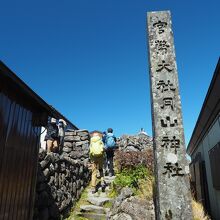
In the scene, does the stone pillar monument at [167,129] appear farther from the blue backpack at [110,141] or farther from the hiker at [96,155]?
the blue backpack at [110,141]

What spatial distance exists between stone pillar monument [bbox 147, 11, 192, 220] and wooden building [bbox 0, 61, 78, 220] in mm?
3020

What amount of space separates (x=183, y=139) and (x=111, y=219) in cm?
334

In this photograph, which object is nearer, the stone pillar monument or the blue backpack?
the stone pillar monument

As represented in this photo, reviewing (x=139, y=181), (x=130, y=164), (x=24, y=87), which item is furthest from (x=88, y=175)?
(x=24, y=87)

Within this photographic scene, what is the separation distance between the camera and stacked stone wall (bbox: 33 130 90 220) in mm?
7371

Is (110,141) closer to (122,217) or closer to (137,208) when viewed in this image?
(137,208)

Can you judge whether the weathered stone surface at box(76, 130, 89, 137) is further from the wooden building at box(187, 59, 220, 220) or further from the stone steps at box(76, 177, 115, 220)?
the wooden building at box(187, 59, 220, 220)

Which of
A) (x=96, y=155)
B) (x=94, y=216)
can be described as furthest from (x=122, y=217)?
(x=96, y=155)

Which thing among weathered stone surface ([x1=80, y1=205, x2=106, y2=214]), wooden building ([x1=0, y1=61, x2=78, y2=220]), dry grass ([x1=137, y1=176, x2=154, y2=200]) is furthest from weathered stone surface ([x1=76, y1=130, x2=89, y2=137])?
wooden building ([x1=0, y1=61, x2=78, y2=220])

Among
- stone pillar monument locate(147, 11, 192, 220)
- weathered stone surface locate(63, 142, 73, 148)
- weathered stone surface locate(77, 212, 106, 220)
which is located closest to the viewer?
stone pillar monument locate(147, 11, 192, 220)

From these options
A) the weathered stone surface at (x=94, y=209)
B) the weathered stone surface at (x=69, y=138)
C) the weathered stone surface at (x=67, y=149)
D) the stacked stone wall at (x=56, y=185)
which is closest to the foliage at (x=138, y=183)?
the weathered stone surface at (x=94, y=209)

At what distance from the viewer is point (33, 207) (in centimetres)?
681

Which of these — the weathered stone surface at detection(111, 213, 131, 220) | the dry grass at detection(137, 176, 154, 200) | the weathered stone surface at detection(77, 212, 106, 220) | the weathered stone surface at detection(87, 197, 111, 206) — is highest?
the dry grass at detection(137, 176, 154, 200)

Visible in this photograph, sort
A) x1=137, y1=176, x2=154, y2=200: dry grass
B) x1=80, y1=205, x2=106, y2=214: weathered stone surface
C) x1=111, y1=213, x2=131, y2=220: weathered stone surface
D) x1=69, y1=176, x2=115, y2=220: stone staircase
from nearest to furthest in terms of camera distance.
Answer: x1=111, y1=213, x2=131, y2=220: weathered stone surface → x1=69, y1=176, x2=115, y2=220: stone staircase → x1=137, y1=176, x2=154, y2=200: dry grass → x1=80, y1=205, x2=106, y2=214: weathered stone surface
